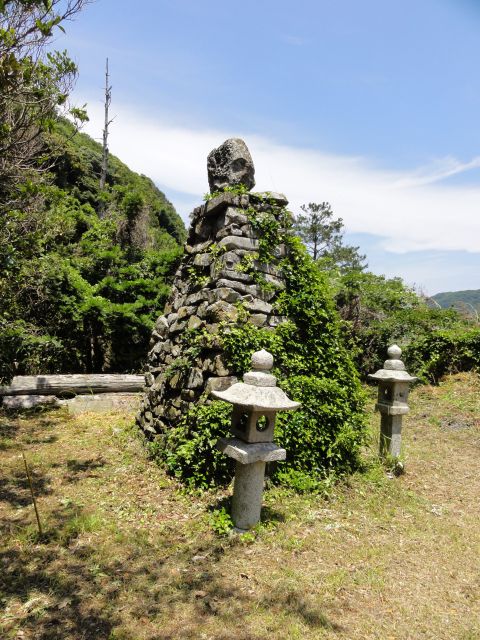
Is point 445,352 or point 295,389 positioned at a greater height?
point 445,352

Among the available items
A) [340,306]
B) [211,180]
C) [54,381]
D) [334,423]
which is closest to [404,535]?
[334,423]

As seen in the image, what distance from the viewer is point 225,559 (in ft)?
11.5

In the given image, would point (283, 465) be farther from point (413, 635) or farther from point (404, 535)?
point (413, 635)

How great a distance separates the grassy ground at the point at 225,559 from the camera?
111 inches

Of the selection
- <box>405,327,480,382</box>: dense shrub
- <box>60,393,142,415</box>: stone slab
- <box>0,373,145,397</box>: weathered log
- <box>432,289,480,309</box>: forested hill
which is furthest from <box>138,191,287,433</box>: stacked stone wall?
<box>432,289,480,309</box>: forested hill

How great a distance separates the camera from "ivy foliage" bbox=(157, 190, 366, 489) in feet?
15.6

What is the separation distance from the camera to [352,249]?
29.7 meters

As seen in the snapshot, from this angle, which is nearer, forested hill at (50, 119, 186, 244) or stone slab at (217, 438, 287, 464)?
stone slab at (217, 438, 287, 464)

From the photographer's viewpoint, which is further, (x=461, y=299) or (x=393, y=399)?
(x=461, y=299)

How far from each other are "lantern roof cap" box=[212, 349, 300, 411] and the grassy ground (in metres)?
1.24

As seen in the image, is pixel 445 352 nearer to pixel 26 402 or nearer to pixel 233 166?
pixel 233 166

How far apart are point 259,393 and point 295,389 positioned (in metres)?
1.43

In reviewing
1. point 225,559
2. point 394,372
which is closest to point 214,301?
point 394,372

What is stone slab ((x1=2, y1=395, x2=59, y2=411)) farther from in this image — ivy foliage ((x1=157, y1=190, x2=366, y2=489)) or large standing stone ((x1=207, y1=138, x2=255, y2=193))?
large standing stone ((x1=207, y1=138, x2=255, y2=193))
